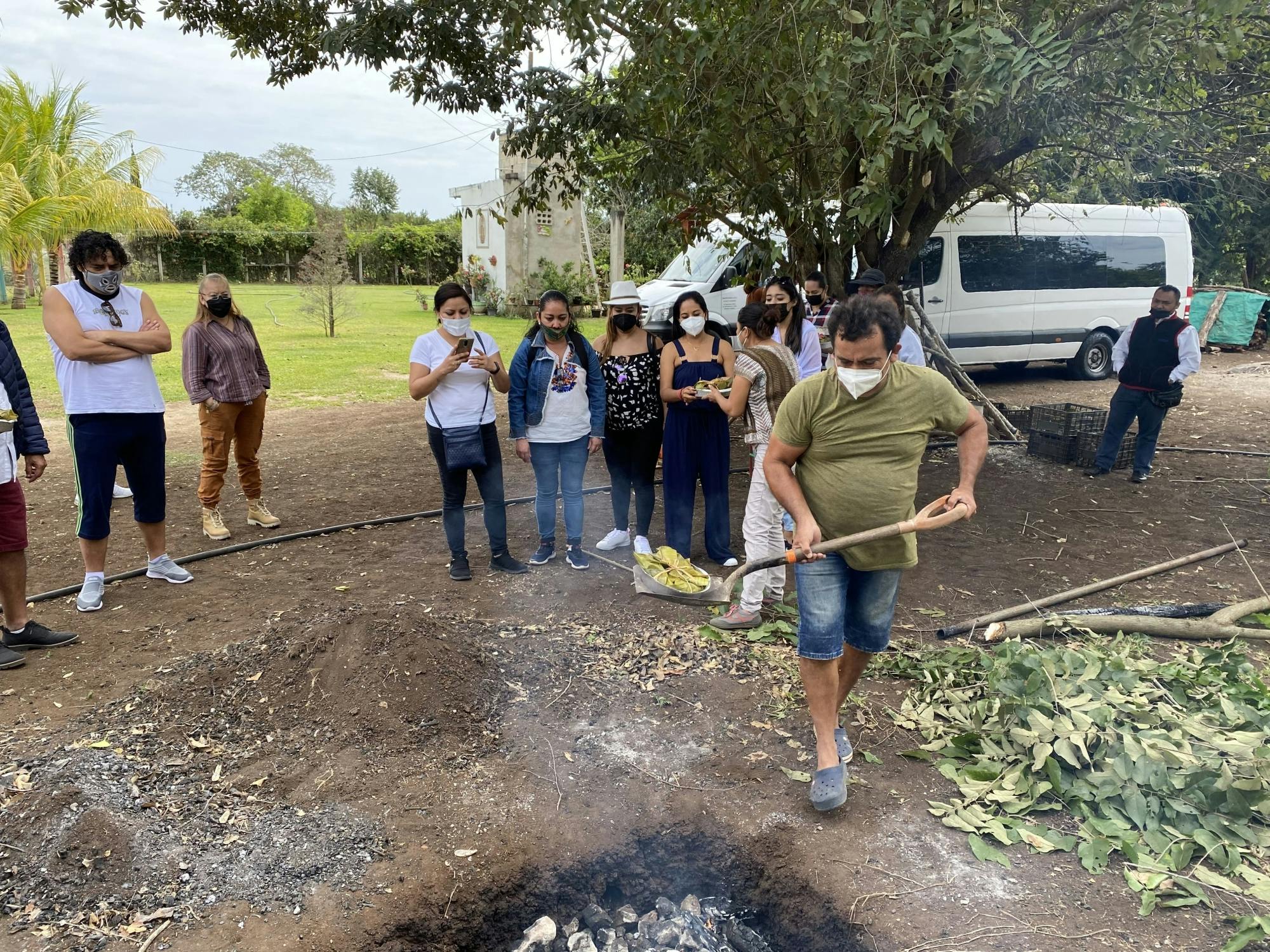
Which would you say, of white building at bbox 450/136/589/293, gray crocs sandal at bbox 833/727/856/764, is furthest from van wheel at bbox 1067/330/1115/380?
white building at bbox 450/136/589/293

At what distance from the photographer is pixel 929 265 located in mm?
11719

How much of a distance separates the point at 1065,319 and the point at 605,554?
10.2 metres

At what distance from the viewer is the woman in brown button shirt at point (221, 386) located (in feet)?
19.0

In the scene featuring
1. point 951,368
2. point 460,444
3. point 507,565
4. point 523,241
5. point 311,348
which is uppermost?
point 523,241

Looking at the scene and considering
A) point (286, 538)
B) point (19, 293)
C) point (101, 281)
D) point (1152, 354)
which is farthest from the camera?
point (19, 293)

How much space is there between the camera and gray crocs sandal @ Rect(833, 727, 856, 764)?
337 centimetres

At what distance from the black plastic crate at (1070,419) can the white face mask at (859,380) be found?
618 centimetres

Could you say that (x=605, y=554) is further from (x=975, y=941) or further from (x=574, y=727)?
(x=975, y=941)

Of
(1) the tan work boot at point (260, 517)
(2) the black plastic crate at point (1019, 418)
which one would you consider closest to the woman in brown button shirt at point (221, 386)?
(1) the tan work boot at point (260, 517)

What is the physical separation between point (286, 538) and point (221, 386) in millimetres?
1131

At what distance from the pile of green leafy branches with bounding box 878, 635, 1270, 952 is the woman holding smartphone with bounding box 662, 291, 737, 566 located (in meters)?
1.82

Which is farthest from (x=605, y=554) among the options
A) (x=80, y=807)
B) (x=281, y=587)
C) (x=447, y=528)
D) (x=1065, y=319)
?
(x=1065, y=319)

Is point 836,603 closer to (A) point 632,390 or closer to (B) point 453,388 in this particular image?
(A) point 632,390

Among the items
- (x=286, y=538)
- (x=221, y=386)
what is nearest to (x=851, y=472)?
(x=286, y=538)
